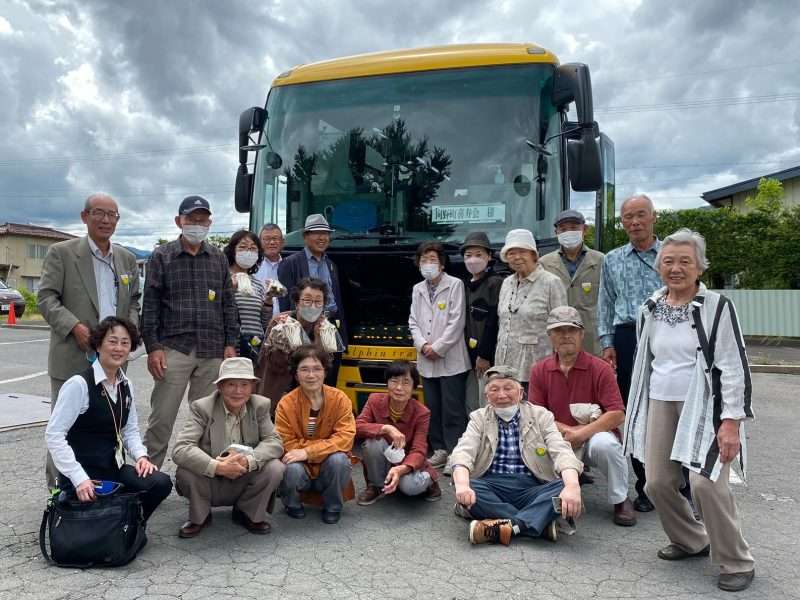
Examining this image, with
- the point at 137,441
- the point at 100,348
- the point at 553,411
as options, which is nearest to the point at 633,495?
A: the point at 553,411

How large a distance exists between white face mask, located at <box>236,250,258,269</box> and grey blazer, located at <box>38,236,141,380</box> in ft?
3.16

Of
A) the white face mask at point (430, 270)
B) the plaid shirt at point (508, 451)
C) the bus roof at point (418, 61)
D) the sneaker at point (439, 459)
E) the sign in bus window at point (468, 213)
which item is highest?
the bus roof at point (418, 61)

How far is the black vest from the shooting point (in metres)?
3.66

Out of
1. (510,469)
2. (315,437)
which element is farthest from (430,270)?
(510,469)

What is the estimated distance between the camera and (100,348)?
3.74 m

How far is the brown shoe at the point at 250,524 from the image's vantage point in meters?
3.91

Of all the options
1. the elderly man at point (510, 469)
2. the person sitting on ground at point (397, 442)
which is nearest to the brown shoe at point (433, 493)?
the person sitting on ground at point (397, 442)

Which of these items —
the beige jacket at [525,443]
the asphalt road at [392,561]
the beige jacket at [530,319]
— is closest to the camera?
the asphalt road at [392,561]

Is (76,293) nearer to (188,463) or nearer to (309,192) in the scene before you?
(188,463)

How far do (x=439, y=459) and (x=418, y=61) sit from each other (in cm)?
333

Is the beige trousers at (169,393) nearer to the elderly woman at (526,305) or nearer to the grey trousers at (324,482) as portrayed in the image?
the grey trousers at (324,482)

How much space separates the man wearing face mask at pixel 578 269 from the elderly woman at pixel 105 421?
3.09 meters

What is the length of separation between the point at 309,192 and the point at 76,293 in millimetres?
2338

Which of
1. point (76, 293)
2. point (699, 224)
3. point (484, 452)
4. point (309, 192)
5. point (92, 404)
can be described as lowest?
point (484, 452)
